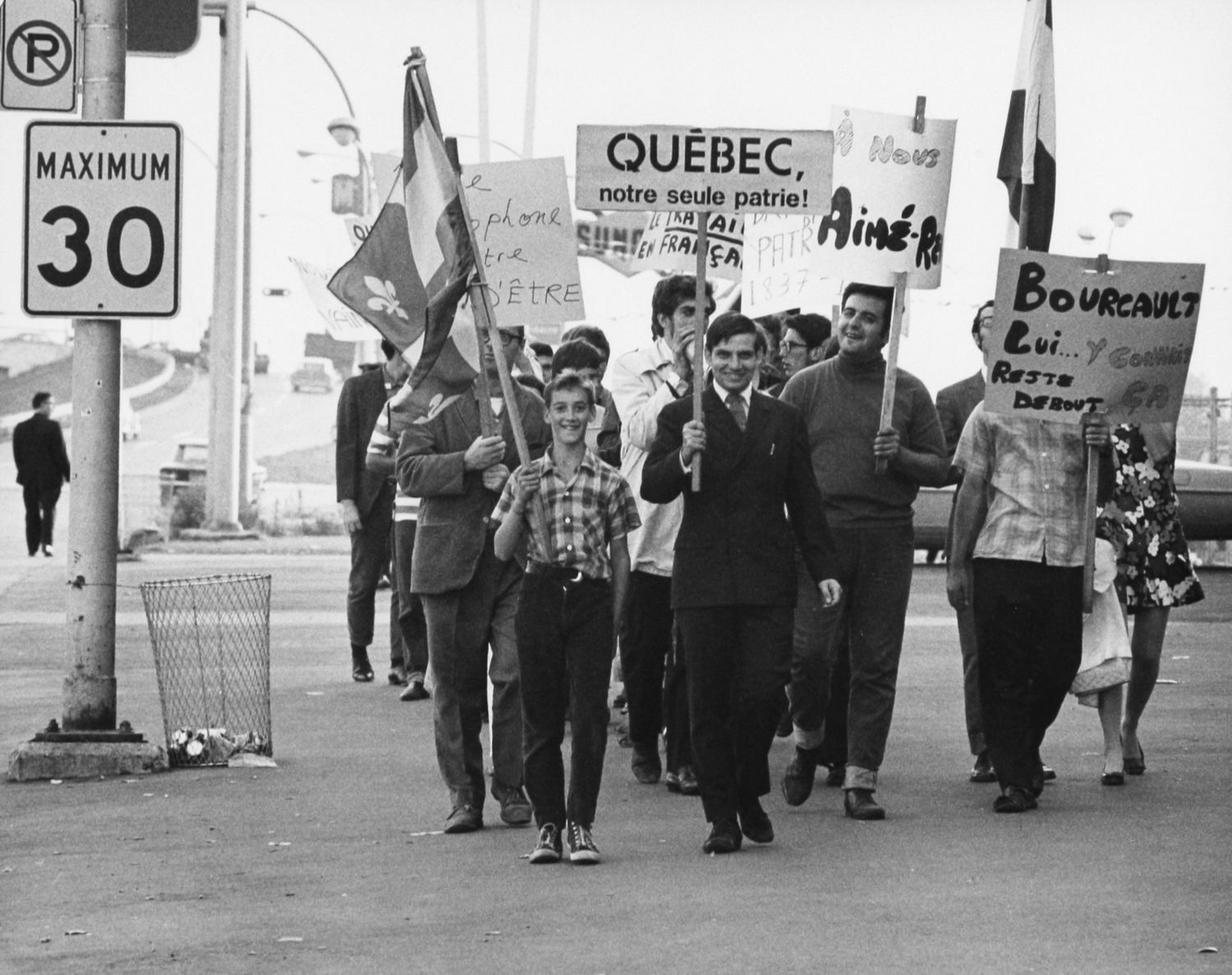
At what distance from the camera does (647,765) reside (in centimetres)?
1036

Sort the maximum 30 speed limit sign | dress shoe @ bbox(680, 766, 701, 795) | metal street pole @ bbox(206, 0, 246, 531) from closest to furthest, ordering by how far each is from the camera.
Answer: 1. dress shoe @ bbox(680, 766, 701, 795)
2. the maximum 30 speed limit sign
3. metal street pole @ bbox(206, 0, 246, 531)

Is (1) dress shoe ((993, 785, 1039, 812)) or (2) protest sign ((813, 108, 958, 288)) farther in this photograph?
(2) protest sign ((813, 108, 958, 288))

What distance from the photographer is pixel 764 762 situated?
8695mm

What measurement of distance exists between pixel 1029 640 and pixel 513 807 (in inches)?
84.7

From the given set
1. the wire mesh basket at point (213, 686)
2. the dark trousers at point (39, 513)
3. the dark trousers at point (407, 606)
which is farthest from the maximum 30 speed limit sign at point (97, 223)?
the dark trousers at point (39, 513)

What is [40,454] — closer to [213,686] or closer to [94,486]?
[213,686]

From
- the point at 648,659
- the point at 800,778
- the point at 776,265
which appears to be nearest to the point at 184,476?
the point at 776,265

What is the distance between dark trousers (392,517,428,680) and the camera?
13.1 m

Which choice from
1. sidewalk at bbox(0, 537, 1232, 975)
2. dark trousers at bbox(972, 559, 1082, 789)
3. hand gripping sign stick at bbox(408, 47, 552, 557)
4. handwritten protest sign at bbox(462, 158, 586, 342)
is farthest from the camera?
handwritten protest sign at bbox(462, 158, 586, 342)

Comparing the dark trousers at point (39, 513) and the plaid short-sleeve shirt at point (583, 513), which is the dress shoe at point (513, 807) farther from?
the dark trousers at point (39, 513)

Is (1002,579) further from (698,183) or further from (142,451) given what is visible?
(142,451)

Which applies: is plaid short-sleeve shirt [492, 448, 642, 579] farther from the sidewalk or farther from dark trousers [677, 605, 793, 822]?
the sidewalk

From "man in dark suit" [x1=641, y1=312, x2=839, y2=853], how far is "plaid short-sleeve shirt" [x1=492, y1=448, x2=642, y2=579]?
180mm

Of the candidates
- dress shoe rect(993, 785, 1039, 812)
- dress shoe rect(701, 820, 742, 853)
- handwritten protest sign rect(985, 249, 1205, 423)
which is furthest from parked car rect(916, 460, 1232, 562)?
dress shoe rect(701, 820, 742, 853)
